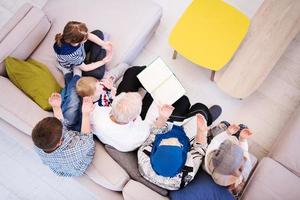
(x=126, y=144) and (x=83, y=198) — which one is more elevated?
(x=126, y=144)

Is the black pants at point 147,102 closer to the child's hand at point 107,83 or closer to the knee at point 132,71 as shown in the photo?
the knee at point 132,71

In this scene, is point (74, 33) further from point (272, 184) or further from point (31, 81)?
point (272, 184)

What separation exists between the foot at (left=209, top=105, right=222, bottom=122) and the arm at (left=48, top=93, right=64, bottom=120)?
1.27 m

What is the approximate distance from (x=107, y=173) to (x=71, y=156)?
250mm

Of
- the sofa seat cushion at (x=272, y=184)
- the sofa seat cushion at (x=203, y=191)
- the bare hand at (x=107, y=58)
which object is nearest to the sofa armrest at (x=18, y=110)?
the bare hand at (x=107, y=58)

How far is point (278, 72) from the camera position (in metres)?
2.97

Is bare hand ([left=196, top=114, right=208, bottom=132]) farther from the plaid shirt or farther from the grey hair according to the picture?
the plaid shirt

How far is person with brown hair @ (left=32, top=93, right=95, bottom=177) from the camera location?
6.04ft

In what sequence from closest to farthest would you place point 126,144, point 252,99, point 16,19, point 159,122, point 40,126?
point 40,126 < point 126,144 < point 159,122 < point 16,19 < point 252,99

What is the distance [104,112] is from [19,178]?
1.14 metres

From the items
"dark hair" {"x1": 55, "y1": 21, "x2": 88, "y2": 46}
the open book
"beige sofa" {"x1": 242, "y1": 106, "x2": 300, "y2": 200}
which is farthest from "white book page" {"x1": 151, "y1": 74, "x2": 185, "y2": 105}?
"beige sofa" {"x1": 242, "y1": 106, "x2": 300, "y2": 200}

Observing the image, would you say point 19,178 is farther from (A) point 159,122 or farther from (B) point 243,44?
(B) point 243,44

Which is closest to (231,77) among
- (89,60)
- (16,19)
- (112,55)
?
→ (112,55)

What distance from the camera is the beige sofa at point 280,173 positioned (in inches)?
86.9
